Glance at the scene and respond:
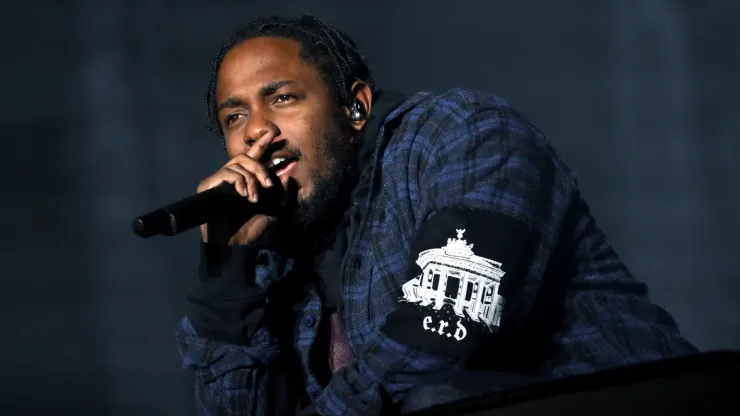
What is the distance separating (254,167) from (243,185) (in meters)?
0.04

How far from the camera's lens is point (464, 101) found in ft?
5.17

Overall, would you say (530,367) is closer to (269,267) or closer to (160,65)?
(269,267)

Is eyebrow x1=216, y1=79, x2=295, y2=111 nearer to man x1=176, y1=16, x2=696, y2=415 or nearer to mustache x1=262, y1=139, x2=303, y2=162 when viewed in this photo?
man x1=176, y1=16, x2=696, y2=415

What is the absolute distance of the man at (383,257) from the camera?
1.29 meters

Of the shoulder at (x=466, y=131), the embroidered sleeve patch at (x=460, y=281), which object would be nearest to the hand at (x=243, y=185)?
the shoulder at (x=466, y=131)

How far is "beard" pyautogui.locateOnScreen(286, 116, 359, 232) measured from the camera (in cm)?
178

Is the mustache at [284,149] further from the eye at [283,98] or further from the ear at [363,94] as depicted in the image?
the ear at [363,94]

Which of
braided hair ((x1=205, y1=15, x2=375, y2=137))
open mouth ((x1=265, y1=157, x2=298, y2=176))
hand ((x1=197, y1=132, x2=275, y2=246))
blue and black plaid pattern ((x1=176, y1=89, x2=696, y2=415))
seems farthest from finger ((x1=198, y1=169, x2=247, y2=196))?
braided hair ((x1=205, y1=15, x2=375, y2=137))

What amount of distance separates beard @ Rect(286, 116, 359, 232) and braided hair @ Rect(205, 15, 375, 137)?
98 millimetres

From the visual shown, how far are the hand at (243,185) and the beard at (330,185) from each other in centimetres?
8

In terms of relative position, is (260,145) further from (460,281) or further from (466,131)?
(460,281)

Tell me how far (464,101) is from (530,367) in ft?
1.54

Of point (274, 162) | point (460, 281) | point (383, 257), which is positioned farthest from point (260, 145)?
point (460, 281)

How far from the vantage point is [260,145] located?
5.53 feet
